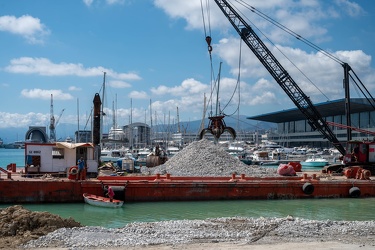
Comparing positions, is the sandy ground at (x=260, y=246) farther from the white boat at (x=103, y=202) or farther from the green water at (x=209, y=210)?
the white boat at (x=103, y=202)

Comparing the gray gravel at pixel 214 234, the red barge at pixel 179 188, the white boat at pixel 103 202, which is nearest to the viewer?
the gray gravel at pixel 214 234

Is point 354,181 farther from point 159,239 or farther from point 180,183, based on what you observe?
point 159,239

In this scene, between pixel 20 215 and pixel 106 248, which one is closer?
pixel 106 248

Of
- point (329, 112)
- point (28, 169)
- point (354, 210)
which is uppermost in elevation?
point (329, 112)

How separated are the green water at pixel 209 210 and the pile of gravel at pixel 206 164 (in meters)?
7.39

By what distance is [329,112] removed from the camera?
9850 cm

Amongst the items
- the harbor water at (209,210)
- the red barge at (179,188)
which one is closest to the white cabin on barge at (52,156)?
the red barge at (179,188)

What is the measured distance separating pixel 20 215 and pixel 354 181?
65.2 ft

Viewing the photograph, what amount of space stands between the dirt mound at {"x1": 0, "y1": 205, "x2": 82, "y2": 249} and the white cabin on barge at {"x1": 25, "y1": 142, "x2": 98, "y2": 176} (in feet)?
37.0

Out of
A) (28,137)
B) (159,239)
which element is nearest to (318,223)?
(159,239)

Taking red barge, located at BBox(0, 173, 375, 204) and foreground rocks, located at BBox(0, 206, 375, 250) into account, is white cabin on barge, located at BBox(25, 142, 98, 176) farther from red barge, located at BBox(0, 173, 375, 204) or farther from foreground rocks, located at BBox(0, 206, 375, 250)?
foreground rocks, located at BBox(0, 206, 375, 250)

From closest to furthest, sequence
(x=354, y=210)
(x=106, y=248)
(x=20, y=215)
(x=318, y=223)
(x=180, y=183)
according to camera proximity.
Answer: (x=106, y=248) < (x=20, y=215) < (x=318, y=223) < (x=354, y=210) < (x=180, y=183)

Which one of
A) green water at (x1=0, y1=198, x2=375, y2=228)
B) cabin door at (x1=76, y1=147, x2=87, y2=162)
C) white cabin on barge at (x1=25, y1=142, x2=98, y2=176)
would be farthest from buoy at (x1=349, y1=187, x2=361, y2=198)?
cabin door at (x1=76, y1=147, x2=87, y2=162)

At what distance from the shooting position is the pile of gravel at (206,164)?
32062 millimetres
